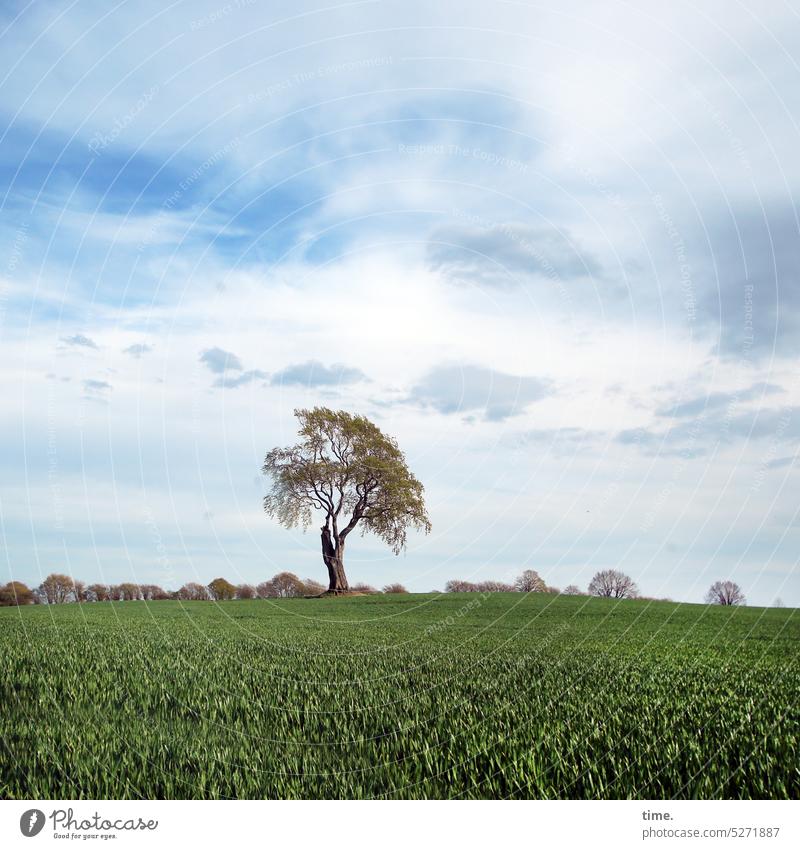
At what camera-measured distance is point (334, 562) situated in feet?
144

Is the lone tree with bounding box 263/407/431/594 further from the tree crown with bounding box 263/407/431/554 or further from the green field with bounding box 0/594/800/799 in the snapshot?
the green field with bounding box 0/594/800/799

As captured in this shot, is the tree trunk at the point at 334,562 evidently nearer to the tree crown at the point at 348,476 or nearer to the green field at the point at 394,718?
the tree crown at the point at 348,476

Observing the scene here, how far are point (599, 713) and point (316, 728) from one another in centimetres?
332

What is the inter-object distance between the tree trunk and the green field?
25017 mm

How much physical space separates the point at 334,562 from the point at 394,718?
1412 inches

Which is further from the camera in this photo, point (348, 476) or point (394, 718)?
point (348, 476)

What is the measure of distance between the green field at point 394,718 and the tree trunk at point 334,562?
2502 centimetres

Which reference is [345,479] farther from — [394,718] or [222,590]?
[394,718]

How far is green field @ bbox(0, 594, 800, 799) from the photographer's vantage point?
21.3 feet

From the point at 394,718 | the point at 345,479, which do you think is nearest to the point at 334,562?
the point at 345,479

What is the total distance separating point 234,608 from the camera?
32.8m

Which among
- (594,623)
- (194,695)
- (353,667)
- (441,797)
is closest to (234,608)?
(594,623)

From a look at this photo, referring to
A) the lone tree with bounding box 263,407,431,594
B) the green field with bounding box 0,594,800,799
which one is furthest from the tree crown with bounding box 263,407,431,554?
the green field with bounding box 0,594,800,799
